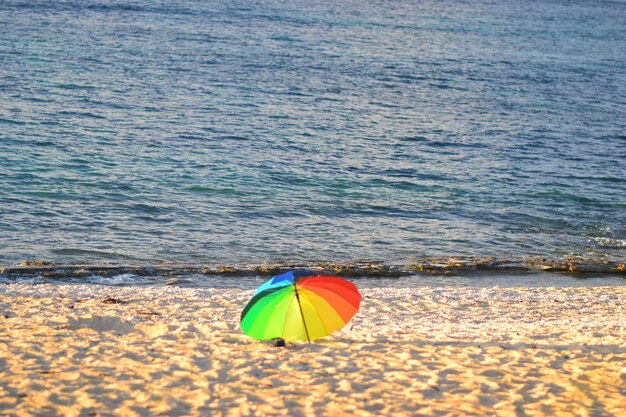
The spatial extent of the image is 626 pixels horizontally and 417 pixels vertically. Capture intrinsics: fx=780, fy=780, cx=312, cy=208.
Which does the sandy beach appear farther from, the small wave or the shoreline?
the small wave

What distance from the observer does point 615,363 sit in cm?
1065

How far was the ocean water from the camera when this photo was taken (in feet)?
62.3

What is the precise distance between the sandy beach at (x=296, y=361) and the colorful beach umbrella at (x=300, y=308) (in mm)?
259

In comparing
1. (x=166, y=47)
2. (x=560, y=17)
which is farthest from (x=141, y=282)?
(x=560, y=17)

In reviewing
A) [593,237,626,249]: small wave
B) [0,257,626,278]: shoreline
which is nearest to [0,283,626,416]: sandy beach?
[0,257,626,278]: shoreline

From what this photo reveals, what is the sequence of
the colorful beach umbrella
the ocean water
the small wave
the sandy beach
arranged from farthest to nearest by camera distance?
the small wave → the ocean water → the colorful beach umbrella → the sandy beach

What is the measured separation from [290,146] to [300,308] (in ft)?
54.3

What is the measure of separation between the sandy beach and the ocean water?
432 cm

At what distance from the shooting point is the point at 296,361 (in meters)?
10.4

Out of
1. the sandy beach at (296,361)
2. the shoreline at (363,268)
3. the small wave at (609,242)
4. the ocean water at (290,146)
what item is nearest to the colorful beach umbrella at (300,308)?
the sandy beach at (296,361)

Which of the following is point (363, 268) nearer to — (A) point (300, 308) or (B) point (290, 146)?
(A) point (300, 308)

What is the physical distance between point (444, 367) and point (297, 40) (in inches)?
1584

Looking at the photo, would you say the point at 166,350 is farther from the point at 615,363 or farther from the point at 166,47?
the point at 166,47

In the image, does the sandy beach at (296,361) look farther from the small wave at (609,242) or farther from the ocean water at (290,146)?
the small wave at (609,242)
